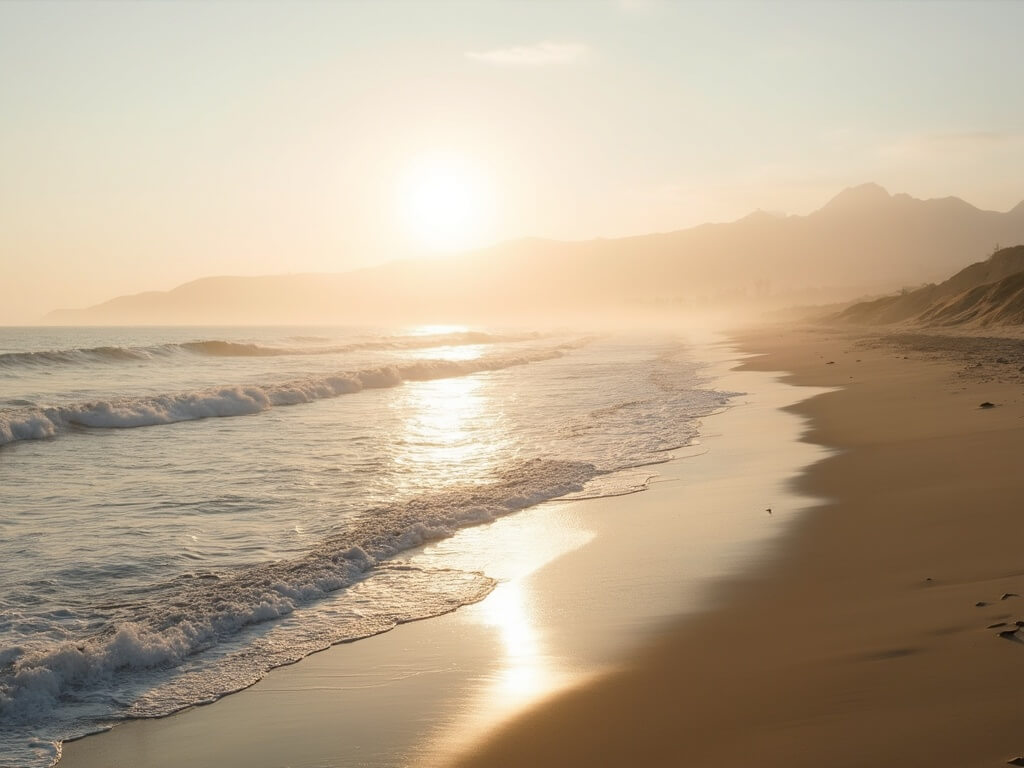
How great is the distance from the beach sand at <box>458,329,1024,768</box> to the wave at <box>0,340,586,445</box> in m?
17.3

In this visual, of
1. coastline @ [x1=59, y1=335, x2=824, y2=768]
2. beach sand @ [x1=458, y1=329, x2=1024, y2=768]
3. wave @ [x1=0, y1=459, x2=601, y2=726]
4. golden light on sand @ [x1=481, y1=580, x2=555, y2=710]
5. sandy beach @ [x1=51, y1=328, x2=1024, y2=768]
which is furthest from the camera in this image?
wave @ [x1=0, y1=459, x2=601, y2=726]

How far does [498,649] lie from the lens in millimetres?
5875

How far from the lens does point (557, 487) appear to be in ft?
37.4

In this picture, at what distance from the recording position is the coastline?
4570 millimetres

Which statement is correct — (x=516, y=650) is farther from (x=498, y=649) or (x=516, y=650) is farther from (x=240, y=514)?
(x=240, y=514)

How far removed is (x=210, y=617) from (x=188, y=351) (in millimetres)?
53225

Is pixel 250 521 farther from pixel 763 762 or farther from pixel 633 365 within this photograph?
pixel 633 365

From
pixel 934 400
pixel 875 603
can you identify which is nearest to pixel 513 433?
pixel 934 400

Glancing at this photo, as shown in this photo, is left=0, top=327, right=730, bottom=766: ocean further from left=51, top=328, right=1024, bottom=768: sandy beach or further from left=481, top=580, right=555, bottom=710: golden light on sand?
left=51, top=328, right=1024, bottom=768: sandy beach

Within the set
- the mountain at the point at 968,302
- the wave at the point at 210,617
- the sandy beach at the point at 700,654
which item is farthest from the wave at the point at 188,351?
the sandy beach at the point at 700,654

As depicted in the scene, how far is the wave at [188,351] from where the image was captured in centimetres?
4291

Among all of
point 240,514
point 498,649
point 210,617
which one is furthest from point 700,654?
point 240,514

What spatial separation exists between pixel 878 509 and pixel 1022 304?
130ft

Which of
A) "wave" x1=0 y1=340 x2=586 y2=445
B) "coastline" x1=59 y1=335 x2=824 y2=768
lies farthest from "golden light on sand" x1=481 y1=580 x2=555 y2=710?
"wave" x1=0 y1=340 x2=586 y2=445
